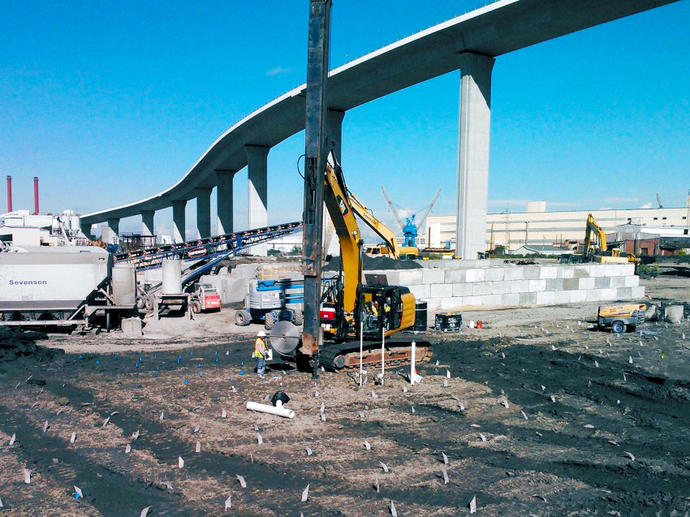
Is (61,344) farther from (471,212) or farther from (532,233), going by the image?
(532,233)

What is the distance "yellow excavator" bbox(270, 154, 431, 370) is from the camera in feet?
46.1

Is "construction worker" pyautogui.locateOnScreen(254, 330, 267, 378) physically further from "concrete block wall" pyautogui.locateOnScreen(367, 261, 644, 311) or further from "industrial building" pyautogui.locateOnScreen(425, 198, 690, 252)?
"industrial building" pyautogui.locateOnScreen(425, 198, 690, 252)

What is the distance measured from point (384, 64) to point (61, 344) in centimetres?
3111

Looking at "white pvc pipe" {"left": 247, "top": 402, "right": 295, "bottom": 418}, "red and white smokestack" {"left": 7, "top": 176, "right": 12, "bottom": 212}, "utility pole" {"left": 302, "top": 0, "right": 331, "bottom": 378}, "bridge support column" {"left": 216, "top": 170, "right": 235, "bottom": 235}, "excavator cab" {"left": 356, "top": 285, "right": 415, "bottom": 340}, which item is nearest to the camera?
"white pvc pipe" {"left": 247, "top": 402, "right": 295, "bottom": 418}

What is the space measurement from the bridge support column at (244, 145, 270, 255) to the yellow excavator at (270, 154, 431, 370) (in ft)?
151

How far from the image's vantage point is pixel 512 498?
24.3ft

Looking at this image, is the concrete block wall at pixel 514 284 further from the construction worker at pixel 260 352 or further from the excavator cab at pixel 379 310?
the construction worker at pixel 260 352

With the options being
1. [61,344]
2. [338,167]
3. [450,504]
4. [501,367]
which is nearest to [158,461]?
[450,504]

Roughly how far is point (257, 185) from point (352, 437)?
53.4 meters

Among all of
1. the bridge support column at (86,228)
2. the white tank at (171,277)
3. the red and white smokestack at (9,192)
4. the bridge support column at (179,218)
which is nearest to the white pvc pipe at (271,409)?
the white tank at (171,277)

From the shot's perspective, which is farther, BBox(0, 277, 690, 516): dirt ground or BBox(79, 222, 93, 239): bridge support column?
BBox(79, 222, 93, 239): bridge support column

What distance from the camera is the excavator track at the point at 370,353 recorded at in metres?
14.2

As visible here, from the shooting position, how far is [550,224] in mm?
112438

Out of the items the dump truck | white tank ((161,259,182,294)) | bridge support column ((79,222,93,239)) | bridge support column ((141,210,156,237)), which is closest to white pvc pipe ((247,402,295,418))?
the dump truck
